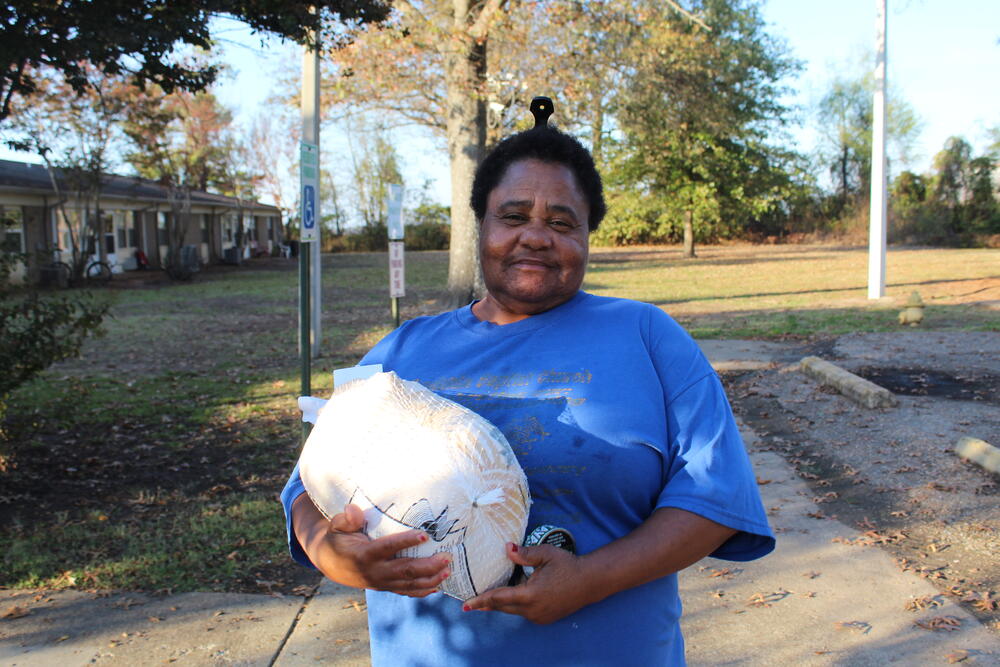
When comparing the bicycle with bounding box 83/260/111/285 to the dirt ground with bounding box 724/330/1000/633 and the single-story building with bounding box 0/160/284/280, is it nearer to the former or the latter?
the single-story building with bounding box 0/160/284/280

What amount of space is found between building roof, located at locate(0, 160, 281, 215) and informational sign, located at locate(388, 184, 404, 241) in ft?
53.3

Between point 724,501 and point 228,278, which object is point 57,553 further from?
point 228,278

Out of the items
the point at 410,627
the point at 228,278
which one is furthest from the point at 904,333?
the point at 228,278

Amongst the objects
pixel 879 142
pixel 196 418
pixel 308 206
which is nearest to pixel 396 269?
pixel 196 418

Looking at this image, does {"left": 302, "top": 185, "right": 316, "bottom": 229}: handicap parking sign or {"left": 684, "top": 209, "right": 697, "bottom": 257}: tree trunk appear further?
{"left": 684, "top": 209, "right": 697, "bottom": 257}: tree trunk

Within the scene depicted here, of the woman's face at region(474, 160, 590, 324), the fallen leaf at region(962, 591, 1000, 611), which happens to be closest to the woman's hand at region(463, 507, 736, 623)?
the woman's face at region(474, 160, 590, 324)

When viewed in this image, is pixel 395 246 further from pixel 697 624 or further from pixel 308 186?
pixel 697 624

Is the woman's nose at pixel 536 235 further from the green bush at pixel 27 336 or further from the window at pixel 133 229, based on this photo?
the window at pixel 133 229

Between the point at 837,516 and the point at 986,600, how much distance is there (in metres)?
1.27

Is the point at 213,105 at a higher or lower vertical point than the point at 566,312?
higher

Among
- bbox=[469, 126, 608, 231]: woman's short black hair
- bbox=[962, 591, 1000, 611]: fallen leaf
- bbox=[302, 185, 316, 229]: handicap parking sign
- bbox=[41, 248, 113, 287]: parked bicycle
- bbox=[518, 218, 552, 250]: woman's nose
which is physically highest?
bbox=[302, 185, 316, 229]: handicap parking sign

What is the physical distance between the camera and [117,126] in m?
22.3

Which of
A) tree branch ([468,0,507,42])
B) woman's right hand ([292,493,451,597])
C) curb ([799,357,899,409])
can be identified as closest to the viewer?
woman's right hand ([292,493,451,597])

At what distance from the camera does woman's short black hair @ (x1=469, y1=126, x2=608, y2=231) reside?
1.90 m
